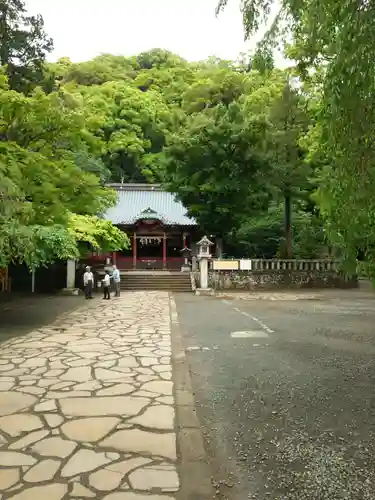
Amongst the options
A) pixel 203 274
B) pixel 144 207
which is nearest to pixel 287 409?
pixel 203 274

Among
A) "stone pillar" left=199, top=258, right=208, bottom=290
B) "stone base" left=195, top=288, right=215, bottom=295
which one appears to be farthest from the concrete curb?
"stone pillar" left=199, top=258, right=208, bottom=290

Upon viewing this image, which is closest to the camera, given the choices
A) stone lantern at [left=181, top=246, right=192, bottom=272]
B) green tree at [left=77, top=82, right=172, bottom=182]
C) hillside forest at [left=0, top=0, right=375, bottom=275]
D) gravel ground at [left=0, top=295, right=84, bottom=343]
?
hillside forest at [left=0, top=0, right=375, bottom=275]

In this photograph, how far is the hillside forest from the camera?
4.29 metres

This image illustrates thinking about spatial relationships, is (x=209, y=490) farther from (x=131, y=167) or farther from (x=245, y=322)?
(x=131, y=167)

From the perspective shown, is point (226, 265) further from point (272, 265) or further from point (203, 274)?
point (272, 265)

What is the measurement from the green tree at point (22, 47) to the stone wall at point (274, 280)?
1323cm

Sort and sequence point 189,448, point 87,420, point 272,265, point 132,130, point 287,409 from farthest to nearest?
point 132,130
point 272,265
point 287,409
point 87,420
point 189,448

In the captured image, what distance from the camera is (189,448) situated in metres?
3.70

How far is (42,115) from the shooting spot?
9883mm

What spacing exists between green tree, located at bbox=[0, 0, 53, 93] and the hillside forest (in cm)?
7

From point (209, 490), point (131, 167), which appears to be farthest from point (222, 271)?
point (131, 167)

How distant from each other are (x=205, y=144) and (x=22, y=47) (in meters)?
10.6

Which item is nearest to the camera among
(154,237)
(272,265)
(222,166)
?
(272,265)

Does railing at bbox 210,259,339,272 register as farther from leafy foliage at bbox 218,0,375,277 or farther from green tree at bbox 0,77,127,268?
leafy foliage at bbox 218,0,375,277
